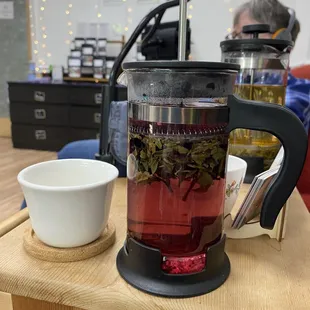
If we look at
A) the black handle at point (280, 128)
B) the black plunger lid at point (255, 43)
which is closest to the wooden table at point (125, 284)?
the black handle at point (280, 128)

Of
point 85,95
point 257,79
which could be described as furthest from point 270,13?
point 85,95

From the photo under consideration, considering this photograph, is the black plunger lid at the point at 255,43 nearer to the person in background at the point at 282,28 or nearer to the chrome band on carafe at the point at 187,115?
the person in background at the point at 282,28

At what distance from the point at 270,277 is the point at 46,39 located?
371 cm

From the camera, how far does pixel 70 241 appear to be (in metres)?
0.50

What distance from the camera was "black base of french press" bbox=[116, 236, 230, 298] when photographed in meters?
0.44

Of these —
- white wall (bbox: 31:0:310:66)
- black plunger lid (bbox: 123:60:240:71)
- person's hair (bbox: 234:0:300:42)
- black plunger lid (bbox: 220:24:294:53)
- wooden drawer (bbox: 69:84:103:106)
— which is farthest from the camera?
→ wooden drawer (bbox: 69:84:103:106)

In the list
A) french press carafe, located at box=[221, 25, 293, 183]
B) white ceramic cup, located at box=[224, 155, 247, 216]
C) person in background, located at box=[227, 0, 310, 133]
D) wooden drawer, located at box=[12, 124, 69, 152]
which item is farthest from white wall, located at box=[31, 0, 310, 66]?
white ceramic cup, located at box=[224, 155, 247, 216]

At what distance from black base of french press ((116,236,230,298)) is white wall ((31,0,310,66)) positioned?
2885mm

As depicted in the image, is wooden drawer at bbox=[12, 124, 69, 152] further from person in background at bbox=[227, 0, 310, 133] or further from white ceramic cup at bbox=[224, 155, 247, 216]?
white ceramic cup at bbox=[224, 155, 247, 216]

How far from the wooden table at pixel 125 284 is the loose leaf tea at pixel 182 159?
0.12 meters

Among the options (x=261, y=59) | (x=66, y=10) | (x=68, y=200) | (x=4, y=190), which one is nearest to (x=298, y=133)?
(x=68, y=200)

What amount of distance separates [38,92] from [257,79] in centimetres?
291

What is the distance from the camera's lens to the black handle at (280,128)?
406 mm

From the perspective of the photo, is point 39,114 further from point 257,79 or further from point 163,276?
point 163,276
